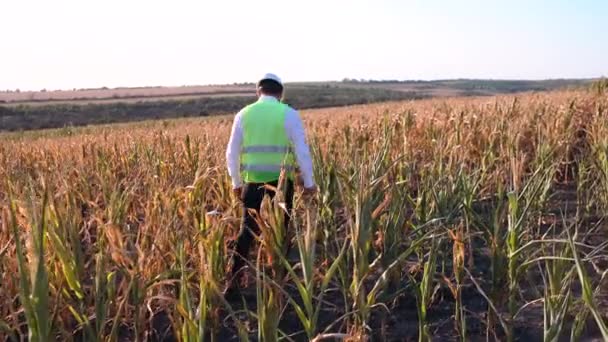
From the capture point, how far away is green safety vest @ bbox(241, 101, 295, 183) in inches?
176

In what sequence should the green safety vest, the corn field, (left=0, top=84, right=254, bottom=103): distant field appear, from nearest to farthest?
the corn field
the green safety vest
(left=0, top=84, right=254, bottom=103): distant field

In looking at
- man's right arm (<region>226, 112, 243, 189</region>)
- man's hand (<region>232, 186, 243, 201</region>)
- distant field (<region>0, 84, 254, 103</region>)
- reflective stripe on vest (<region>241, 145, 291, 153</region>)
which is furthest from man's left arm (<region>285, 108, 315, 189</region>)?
distant field (<region>0, 84, 254, 103</region>)

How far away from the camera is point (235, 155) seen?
4.53 m

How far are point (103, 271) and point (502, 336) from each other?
1973mm

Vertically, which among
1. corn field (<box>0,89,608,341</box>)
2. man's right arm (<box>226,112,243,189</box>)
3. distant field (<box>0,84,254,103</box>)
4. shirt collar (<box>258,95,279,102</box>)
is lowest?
distant field (<box>0,84,254,103</box>)

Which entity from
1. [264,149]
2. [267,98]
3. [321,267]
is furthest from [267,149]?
[321,267]

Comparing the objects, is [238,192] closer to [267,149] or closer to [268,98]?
[267,149]

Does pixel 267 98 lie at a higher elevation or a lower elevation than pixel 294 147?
higher

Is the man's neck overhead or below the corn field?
overhead

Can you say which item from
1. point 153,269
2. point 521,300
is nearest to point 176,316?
point 153,269

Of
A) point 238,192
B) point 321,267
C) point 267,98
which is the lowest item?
point 321,267

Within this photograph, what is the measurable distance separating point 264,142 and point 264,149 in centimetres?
5

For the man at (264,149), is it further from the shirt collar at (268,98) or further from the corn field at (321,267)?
the corn field at (321,267)

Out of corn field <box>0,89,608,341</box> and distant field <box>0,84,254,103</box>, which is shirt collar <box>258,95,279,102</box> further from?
distant field <box>0,84,254,103</box>
